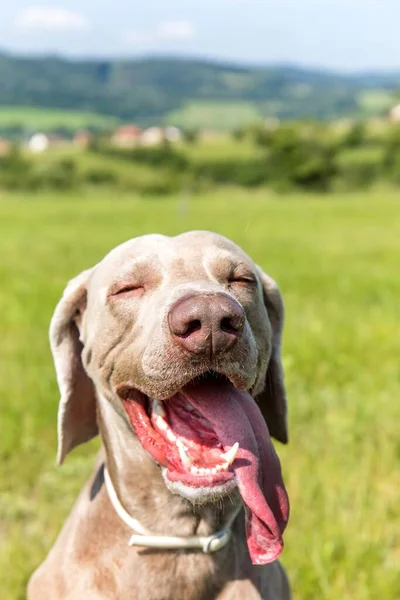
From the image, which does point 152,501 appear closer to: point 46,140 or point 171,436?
point 171,436

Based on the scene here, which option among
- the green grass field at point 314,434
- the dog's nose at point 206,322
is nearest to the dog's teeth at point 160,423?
the dog's nose at point 206,322

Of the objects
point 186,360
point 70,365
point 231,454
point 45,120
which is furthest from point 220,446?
point 45,120

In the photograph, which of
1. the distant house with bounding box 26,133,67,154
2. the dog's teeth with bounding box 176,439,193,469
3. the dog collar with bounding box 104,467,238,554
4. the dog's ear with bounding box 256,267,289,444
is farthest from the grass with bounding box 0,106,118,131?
the dog's teeth with bounding box 176,439,193,469

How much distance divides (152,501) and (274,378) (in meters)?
0.65

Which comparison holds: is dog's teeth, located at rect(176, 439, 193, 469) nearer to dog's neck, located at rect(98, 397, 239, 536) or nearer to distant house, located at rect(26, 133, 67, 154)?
dog's neck, located at rect(98, 397, 239, 536)

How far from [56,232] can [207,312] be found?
19.0 metres

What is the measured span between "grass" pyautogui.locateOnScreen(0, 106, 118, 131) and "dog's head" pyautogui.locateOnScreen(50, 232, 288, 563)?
7962 cm

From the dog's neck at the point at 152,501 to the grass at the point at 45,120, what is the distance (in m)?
79.9

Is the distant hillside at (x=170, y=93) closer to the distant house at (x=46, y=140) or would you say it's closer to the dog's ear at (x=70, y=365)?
the distant house at (x=46, y=140)

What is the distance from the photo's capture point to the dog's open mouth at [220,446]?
2342mm

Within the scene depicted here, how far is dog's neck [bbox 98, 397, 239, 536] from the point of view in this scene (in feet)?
9.05

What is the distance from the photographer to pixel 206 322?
216cm

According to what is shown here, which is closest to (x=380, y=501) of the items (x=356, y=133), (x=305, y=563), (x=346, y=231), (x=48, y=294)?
(x=305, y=563)

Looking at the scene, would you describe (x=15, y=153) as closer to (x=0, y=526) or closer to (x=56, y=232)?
(x=56, y=232)
